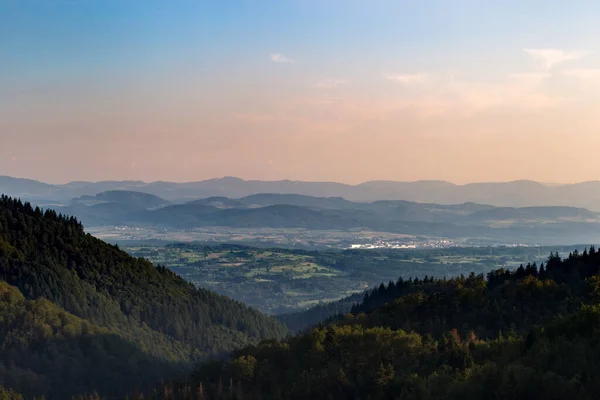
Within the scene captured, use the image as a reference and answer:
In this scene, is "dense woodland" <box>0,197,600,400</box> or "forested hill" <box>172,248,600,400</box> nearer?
"forested hill" <box>172,248,600,400</box>

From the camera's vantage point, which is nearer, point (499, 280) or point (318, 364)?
point (318, 364)

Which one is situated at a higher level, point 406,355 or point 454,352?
point 454,352

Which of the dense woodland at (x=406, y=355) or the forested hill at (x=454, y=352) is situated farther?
the dense woodland at (x=406, y=355)

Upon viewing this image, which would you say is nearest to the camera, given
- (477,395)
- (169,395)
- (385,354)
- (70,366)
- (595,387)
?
(595,387)

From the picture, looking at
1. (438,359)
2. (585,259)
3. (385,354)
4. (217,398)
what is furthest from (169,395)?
(585,259)

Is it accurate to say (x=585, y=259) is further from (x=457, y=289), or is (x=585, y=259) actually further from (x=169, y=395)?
(x=169, y=395)

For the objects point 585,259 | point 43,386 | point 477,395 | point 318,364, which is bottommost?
point 43,386

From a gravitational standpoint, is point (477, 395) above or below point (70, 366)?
above

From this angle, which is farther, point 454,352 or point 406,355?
point 406,355
